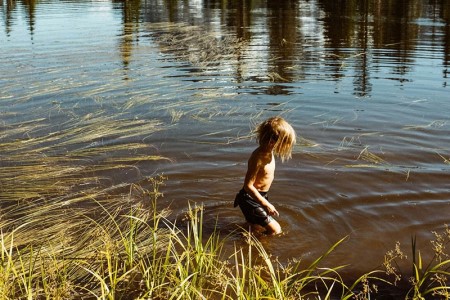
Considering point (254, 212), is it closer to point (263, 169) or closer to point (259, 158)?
Answer: point (263, 169)

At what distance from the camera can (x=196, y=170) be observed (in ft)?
21.9

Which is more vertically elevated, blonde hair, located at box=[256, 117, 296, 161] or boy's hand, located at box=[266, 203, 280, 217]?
blonde hair, located at box=[256, 117, 296, 161]

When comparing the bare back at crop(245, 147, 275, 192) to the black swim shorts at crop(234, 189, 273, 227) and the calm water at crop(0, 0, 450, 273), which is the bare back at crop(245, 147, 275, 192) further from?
the calm water at crop(0, 0, 450, 273)

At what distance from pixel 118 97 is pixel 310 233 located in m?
6.25

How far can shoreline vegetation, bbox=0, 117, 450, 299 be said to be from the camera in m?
3.41

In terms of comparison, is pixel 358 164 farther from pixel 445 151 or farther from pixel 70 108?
pixel 70 108

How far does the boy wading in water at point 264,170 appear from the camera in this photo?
470cm

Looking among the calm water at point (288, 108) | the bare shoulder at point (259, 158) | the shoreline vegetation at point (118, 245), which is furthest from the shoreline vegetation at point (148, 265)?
the bare shoulder at point (259, 158)

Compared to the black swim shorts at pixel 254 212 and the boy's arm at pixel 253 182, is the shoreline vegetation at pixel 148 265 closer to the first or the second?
the black swim shorts at pixel 254 212

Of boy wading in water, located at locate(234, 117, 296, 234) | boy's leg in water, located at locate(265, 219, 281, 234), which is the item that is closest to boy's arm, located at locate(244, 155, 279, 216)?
boy wading in water, located at locate(234, 117, 296, 234)

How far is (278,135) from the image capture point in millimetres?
4680

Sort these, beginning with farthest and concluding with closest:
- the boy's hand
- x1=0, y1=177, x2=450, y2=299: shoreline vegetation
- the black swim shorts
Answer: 1. the black swim shorts
2. the boy's hand
3. x1=0, y1=177, x2=450, y2=299: shoreline vegetation

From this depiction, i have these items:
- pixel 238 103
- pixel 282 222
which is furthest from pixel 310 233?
pixel 238 103

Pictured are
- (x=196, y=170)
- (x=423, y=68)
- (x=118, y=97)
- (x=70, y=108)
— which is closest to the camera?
(x=196, y=170)
